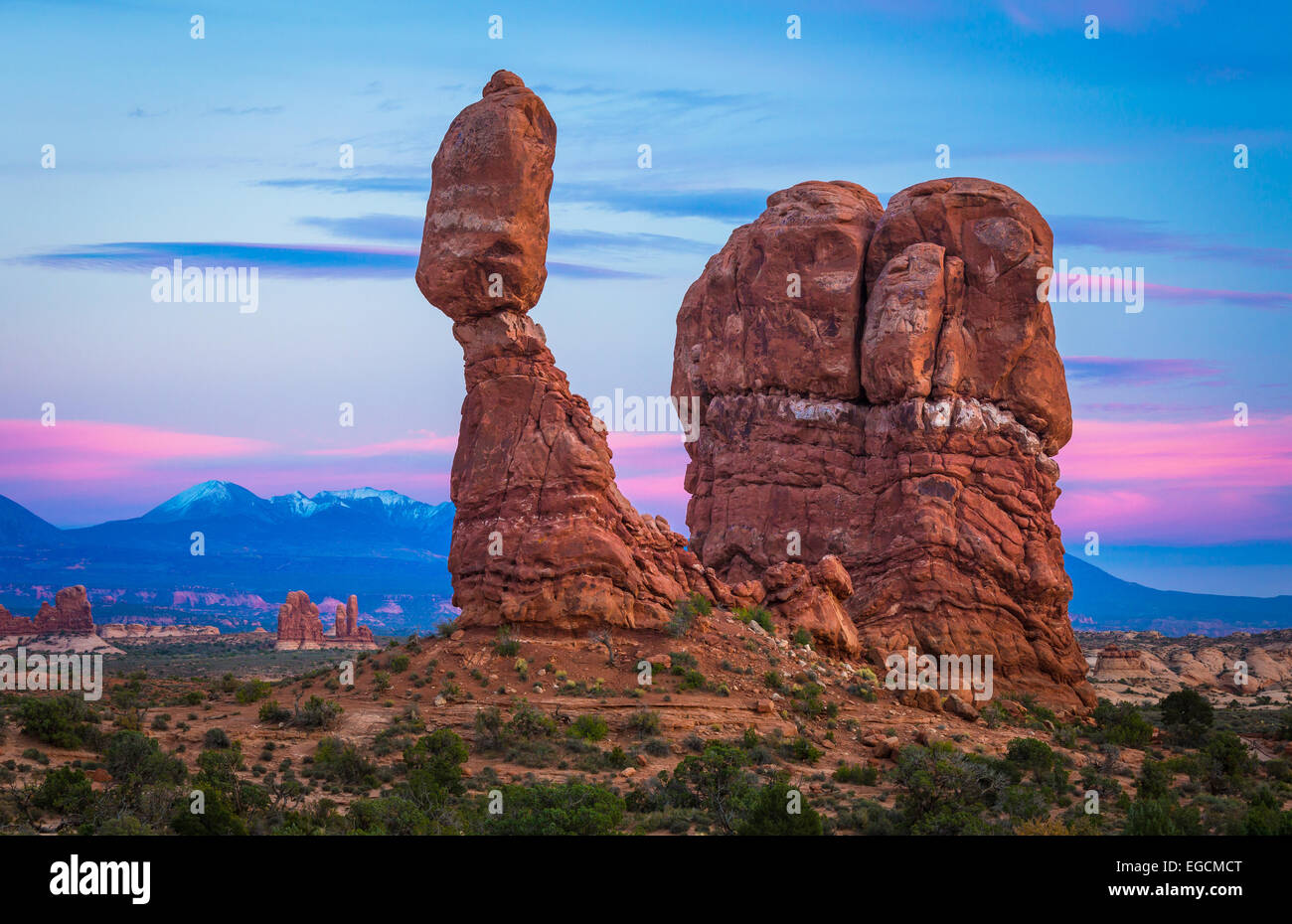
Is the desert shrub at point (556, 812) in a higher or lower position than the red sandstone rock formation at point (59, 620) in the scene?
lower

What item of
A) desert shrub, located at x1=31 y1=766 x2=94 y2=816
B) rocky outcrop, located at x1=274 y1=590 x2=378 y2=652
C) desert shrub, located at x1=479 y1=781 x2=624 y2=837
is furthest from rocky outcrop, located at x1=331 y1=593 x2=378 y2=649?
desert shrub, located at x1=479 y1=781 x2=624 y2=837

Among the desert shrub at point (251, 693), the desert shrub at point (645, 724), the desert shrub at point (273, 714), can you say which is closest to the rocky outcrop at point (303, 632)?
the desert shrub at point (251, 693)

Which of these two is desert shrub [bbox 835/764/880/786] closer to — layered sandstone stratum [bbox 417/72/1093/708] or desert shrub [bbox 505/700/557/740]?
desert shrub [bbox 505/700/557/740]

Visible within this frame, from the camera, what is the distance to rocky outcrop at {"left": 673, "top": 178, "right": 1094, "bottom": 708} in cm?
4612

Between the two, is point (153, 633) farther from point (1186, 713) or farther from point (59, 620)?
point (1186, 713)

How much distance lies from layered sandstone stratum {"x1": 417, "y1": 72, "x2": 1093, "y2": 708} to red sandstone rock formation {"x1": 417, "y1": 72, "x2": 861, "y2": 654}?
14 cm

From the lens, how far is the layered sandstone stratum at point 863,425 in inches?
1545

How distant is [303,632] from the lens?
10975 cm

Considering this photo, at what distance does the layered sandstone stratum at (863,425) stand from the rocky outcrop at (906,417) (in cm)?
8

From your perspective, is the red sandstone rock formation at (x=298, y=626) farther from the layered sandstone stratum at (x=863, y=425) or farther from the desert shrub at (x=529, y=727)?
the desert shrub at (x=529, y=727)
